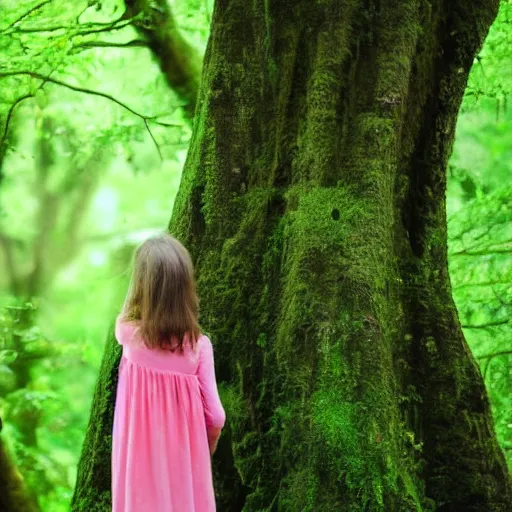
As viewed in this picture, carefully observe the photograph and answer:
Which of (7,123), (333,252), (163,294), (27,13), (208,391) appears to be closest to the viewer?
(163,294)

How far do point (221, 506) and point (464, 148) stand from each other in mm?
8073

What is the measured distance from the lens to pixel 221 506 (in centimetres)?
362

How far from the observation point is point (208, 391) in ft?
10.5

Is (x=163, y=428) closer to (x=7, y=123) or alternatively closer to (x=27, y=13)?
(x=27, y=13)

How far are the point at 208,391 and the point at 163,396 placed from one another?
18 centimetres

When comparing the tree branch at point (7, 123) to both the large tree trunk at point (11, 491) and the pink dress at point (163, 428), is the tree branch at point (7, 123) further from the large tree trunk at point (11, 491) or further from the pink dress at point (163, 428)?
the pink dress at point (163, 428)

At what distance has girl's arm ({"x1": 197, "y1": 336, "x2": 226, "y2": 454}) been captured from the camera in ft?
10.5

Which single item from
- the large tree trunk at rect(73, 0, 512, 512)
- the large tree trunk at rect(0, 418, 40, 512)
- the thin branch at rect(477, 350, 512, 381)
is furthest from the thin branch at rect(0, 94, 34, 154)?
A: the thin branch at rect(477, 350, 512, 381)

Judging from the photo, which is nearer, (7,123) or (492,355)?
(7,123)

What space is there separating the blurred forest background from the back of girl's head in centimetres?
163

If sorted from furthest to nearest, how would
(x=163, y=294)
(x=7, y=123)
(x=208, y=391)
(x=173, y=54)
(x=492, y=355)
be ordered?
1. (x=173, y=54)
2. (x=492, y=355)
3. (x=7, y=123)
4. (x=208, y=391)
5. (x=163, y=294)

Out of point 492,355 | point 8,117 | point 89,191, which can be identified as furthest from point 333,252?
point 89,191

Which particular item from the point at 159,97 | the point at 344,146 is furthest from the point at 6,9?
the point at 344,146

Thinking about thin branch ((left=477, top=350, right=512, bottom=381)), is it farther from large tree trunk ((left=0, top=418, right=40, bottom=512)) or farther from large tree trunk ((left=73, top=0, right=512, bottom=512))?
large tree trunk ((left=0, top=418, right=40, bottom=512))
